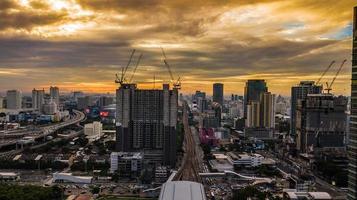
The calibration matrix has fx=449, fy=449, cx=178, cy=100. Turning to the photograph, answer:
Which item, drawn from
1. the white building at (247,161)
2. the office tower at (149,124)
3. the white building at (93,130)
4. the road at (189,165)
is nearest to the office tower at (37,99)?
the white building at (93,130)

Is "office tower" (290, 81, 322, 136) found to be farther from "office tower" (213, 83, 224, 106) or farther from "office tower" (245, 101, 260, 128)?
"office tower" (213, 83, 224, 106)

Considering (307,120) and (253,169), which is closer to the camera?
(253,169)

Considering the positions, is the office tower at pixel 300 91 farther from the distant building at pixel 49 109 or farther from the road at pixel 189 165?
the distant building at pixel 49 109

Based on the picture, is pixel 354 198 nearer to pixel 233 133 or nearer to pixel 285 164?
pixel 285 164

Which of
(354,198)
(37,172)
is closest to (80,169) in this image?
(37,172)

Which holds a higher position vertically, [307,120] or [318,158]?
[307,120]

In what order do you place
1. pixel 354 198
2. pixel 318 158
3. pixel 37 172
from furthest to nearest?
pixel 318 158
pixel 37 172
pixel 354 198

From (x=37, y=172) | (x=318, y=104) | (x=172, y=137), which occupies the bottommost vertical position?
(x=37, y=172)

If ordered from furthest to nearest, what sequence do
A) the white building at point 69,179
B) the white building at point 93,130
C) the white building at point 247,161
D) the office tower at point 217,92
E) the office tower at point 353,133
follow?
1. the office tower at point 217,92
2. the white building at point 93,130
3. the white building at point 247,161
4. the white building at point 69,179
5. the office tower at point 353,133
